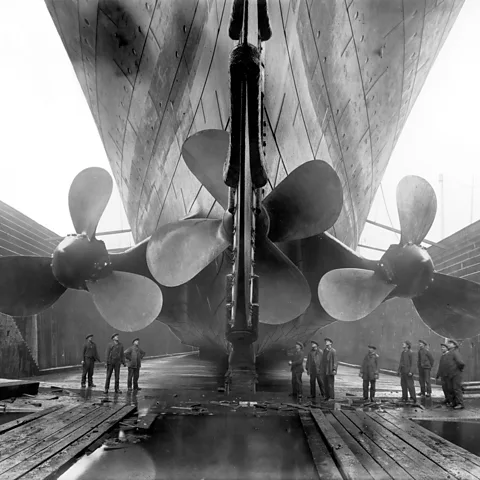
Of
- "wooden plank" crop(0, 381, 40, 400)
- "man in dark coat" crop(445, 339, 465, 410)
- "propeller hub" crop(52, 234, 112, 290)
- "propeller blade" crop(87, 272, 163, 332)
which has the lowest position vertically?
"wooden plank" crop(0, 381, 40, 400)

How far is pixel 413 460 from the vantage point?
4113 mm

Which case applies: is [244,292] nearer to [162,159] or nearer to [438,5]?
[162,159]

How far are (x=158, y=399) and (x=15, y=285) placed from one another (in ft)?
10.4

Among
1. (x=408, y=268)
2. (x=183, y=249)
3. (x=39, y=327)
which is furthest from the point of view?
(x=39, y=327)

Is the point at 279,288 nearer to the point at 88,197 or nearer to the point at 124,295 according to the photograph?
the point at 124,295

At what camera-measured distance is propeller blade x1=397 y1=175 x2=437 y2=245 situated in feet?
18.6

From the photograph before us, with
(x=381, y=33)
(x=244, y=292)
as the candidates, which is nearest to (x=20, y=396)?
(x=244, y=292)

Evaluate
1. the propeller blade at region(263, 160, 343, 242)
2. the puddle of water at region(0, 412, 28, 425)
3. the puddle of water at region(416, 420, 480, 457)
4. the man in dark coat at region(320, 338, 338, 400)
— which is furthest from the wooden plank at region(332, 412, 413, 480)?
the puddle of water at region(0, 412, 28, 425)

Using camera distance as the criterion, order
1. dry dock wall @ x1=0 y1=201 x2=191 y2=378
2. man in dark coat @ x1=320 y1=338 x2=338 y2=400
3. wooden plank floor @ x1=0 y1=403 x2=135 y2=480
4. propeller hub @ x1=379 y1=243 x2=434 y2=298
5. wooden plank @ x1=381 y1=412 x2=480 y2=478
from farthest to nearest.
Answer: dry dock wall @ x1=0 y1=201 x2=191 y2=378
man in dark coat @ x1=320 y1=338 x2=338 y2=400
propeller hub @ x1=379 y1=243 x2=434 y2=298
wooden plank @ x1=381 y1=412 x2=480 y2=478
wooden plank floor @ x1=0 y1=403 x2=135 y2=480

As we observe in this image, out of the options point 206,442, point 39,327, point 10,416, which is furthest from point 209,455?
point 39,327

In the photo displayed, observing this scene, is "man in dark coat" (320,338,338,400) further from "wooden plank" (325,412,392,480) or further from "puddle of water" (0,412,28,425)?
"puddle of water" (0,412,28,425)

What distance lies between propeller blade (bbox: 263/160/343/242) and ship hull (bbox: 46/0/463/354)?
365mm

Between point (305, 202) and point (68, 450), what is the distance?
3.18 metres

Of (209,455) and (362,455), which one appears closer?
(362,455)
